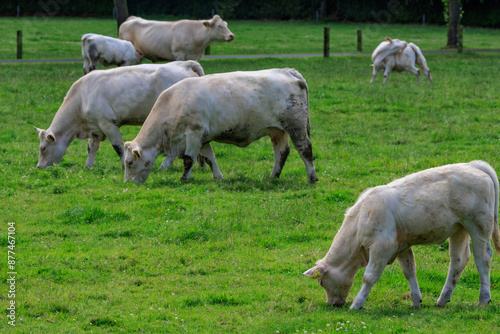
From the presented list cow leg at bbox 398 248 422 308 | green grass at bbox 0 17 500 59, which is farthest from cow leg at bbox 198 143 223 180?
green grass at bbox 0 17 500 59

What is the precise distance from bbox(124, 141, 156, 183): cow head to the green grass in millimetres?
19878

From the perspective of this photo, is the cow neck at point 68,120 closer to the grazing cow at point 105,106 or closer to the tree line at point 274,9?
the grazing cow at point 105,106

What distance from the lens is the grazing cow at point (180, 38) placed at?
Answer: 24.1 metres

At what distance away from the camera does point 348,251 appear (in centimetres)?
726

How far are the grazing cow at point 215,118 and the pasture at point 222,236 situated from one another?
52cm

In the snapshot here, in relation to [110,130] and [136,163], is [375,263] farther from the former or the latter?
[110,130]

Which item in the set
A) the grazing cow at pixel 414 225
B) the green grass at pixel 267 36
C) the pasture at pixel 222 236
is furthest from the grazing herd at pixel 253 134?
the green grass at pixel 267 36

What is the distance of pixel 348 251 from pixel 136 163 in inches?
222

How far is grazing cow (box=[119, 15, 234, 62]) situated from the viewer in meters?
24.1

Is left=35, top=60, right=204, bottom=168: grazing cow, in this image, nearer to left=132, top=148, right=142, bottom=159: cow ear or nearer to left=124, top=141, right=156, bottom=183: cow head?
left=124, top=141, right=156, bottom=183: cow head

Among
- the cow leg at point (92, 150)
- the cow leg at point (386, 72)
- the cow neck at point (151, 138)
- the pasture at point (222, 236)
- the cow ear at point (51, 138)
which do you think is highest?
the cow leg at point (386, 72)

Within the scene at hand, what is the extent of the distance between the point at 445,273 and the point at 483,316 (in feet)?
4.76

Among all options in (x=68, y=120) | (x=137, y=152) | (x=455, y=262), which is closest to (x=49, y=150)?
(x=68, y=120)

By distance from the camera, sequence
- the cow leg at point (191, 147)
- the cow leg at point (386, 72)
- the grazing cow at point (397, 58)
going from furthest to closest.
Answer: the grazing cow at point (397, 58)
the cow leg at point (386, 72)
the cow leg at point (191, 147)
